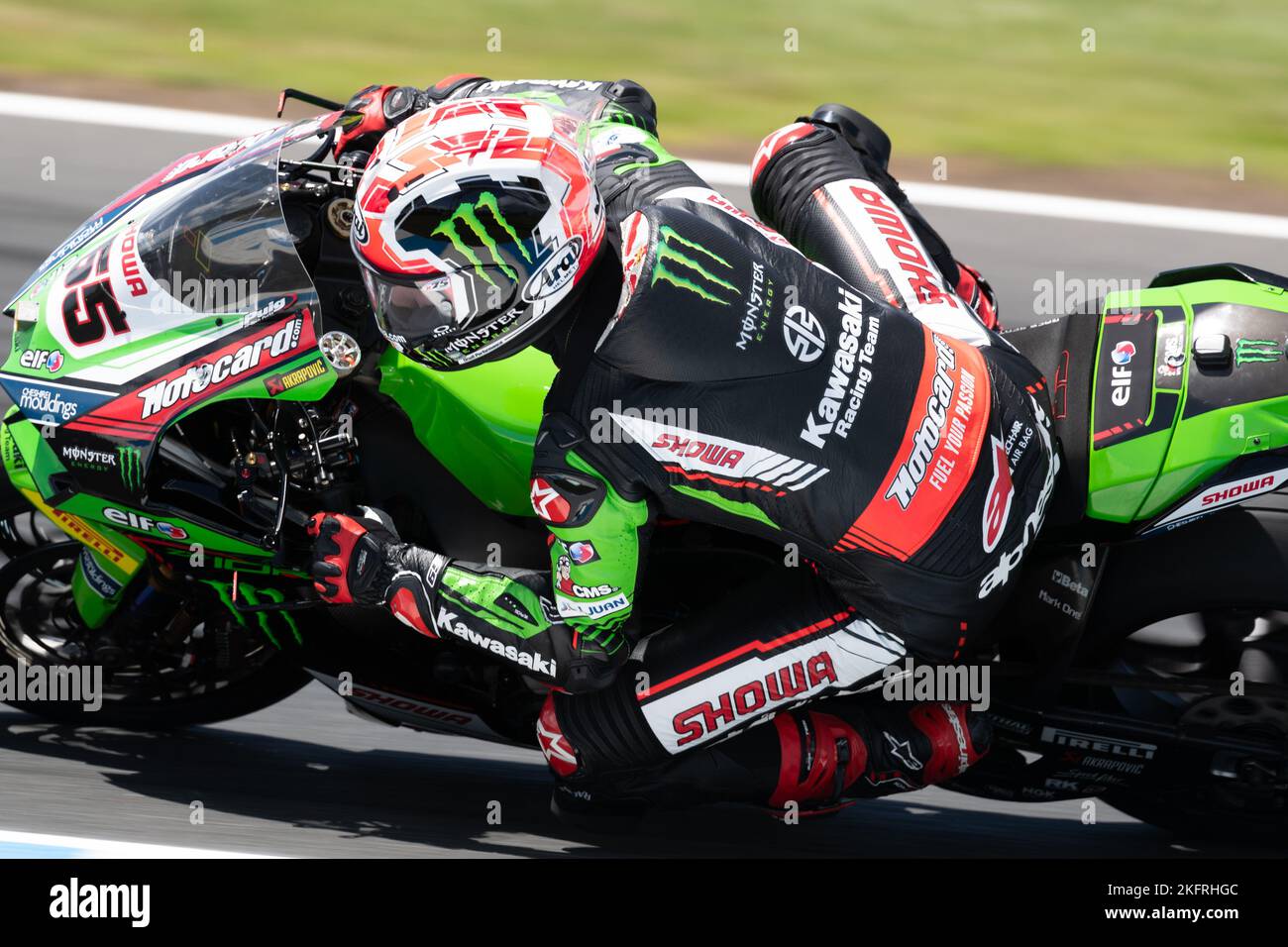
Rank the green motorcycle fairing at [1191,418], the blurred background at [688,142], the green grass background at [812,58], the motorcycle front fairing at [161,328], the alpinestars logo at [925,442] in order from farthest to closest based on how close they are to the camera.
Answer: the green grass background at [812,58]
the blurred background at [688,142]
the green motorcycle fairing at [1191,418]
the motorcycle front fairing at [161,328]
the alpinestars logo at [925,442]

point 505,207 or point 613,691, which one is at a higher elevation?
point 505,207

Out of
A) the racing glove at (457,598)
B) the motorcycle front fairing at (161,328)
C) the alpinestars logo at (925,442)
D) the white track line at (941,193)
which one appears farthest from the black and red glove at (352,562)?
the white track line at (941,193)

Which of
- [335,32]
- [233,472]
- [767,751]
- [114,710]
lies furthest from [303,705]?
[335,32]

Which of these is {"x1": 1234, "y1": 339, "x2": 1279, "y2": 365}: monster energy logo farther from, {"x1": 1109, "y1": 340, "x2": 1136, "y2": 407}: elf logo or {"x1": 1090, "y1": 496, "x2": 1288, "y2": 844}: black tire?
{"x1": 1090, "y1": 496, "x2": 1288, "y2": 844}: black tire

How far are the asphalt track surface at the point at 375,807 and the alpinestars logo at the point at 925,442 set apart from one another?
4.07 ft

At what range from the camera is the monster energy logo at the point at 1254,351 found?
3.49 m

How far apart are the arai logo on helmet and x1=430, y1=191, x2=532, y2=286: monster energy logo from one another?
59 millimetres

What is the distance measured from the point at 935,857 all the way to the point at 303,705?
185 cm

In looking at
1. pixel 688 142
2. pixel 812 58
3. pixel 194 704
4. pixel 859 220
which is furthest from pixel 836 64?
pixel 194 704

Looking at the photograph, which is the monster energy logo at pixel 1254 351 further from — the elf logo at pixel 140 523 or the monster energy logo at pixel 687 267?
the elf logo at pixel 140 523

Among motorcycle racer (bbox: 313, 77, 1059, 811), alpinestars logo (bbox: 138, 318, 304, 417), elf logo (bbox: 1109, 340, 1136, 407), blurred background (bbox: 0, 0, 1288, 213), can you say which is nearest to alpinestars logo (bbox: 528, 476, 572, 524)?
motorcycle racer (bbox: 313, 77, 1059, 811)

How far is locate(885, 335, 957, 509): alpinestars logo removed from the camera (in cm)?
321

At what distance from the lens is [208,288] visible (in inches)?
131

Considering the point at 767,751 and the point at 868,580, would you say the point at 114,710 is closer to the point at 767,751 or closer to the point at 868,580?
the point at 767,751
